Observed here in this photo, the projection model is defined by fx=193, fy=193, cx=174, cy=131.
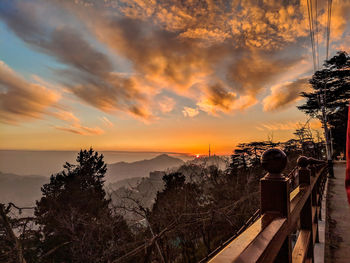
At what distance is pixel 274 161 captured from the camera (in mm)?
887

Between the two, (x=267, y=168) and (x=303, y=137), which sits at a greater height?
(x=303, y=137)

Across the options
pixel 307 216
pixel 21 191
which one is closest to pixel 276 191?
pixel 307 216

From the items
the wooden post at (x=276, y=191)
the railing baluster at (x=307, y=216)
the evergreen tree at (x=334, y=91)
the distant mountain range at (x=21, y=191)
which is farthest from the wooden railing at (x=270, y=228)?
the distant mountain range at (x=21, y=191)

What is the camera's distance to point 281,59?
34.3 ft

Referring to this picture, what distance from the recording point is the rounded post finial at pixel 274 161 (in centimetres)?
88

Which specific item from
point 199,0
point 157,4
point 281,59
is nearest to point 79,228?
point 157,4

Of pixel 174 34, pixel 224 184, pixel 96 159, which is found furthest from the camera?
pixel 96 159

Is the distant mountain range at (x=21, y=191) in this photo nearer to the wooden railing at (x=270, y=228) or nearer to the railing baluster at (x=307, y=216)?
the railing baluster at (x=307, y=216)

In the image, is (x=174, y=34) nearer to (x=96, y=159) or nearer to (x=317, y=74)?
(x=317, y=74)

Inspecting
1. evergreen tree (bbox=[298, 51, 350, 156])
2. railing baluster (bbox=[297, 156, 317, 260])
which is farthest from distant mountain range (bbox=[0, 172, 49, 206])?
evergreen tree (bbox=[298, 51, 350, 156])

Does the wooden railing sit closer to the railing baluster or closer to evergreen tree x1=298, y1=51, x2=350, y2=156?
the railing baluster

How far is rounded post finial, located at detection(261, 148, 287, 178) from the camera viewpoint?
88cm

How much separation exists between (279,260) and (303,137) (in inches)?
745

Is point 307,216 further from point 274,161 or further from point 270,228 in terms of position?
point 270,228
